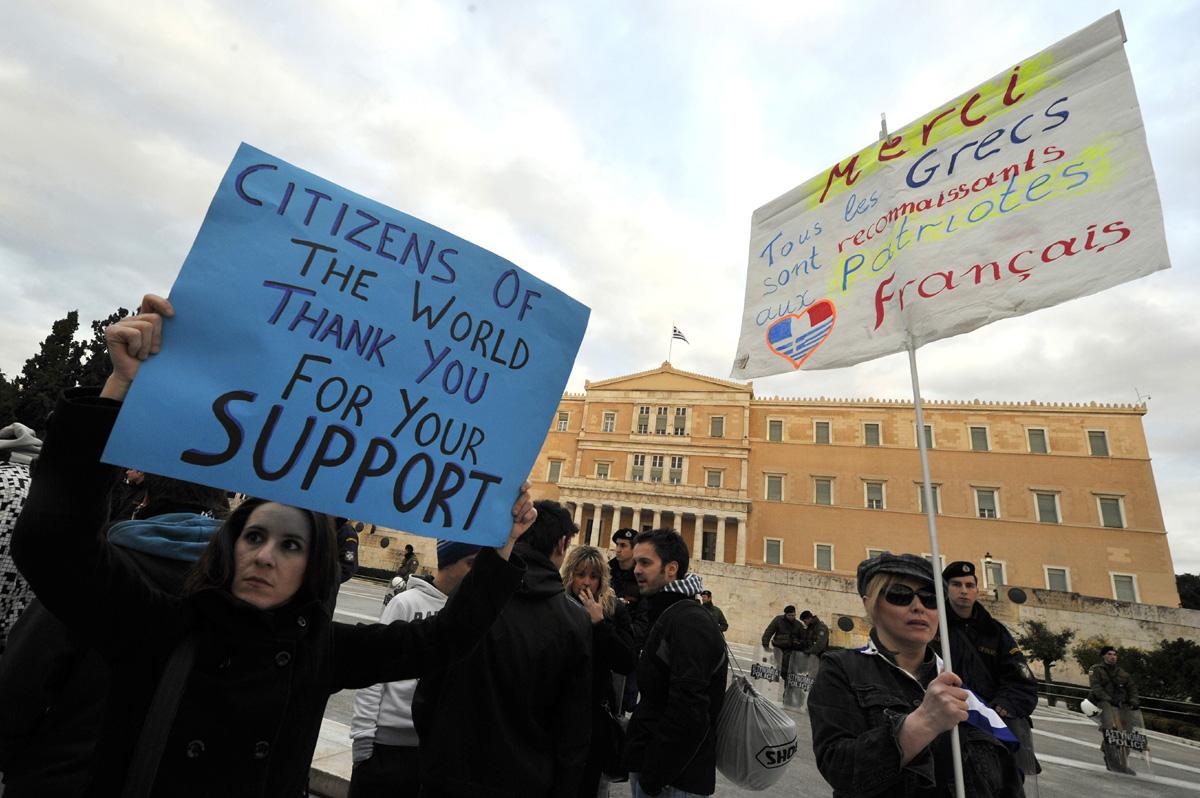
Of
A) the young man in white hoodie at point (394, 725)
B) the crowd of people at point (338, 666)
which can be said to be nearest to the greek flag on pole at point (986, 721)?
the crowd of people at point (338, 666)

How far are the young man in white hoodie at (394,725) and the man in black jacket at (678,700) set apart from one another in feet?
3.14

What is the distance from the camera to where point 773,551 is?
36.7m

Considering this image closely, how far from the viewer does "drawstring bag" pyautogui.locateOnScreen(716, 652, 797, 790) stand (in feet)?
8.36

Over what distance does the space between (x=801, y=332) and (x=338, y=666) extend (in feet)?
7.53

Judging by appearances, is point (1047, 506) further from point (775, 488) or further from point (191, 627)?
point (191, 627)

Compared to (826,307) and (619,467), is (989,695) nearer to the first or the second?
(826,307)

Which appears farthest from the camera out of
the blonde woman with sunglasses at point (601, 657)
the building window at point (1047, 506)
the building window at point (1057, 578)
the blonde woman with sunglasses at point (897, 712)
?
the building window at point (1047, 506)

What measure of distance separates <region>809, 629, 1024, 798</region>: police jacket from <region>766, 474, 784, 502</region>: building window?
37.6 meters

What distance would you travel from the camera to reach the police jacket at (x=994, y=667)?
3510mm

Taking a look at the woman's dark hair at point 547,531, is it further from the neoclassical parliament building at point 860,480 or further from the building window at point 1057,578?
the building window at point 1057,578

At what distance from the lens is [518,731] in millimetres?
2104

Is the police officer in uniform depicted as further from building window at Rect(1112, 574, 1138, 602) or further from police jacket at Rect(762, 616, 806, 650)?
building window at Rect(1112, 574, 1138, 602)

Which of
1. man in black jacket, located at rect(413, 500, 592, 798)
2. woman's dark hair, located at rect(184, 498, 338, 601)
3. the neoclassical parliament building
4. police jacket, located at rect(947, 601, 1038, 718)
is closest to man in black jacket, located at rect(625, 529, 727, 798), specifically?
man in black jacket, located at rect(413, 500, 592, 798)

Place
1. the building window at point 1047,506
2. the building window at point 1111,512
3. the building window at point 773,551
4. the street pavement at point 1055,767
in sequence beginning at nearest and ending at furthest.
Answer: the street pavement at point 1055,767
the building window at point 1111,512
the building window at point 1047,506
the building window at point 773,551
